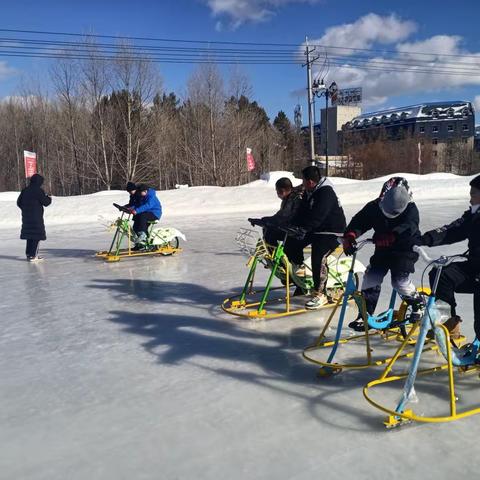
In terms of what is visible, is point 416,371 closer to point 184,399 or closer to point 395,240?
point 395,240

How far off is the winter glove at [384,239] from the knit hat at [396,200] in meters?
0.16

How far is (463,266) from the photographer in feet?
11.9

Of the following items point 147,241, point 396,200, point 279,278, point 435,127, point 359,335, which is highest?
point 435,127

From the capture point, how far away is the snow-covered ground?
2.81 meters

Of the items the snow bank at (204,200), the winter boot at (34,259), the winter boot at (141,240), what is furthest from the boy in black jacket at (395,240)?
the snow bank at (204,200)

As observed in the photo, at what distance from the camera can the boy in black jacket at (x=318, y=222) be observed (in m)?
5.55

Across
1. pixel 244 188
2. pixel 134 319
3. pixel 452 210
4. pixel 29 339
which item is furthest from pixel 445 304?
pixel 244 188

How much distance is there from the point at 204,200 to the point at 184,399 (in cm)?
1776

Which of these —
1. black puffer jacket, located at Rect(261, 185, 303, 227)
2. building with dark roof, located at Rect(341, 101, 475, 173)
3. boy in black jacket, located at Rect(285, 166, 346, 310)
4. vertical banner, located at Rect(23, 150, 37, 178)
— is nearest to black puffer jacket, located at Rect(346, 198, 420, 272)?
boy in black jacket, located at Rect(285, 166, 346, 310)

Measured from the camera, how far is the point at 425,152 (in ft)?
186

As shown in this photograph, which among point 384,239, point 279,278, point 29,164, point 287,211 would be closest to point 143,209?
point 279,278

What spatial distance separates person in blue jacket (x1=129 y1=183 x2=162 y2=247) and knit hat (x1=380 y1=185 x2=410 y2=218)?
6.47 m

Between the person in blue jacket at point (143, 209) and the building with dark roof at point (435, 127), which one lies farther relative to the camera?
the building with dark roof at point (435, 127)

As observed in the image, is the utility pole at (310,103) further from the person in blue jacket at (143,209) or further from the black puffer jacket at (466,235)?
the black puffer jacket at (466,235)
